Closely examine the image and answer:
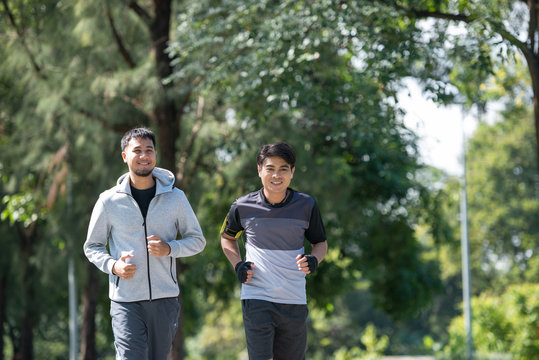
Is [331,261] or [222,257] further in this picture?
[331,261]

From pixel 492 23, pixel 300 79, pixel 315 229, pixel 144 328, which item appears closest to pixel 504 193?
pixel 300 79

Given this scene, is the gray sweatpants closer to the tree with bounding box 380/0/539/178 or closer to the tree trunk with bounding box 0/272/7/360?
the tree with bounding box 380/0/539/178

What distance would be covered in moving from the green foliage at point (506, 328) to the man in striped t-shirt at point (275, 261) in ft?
37.7

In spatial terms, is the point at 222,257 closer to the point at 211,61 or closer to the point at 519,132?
the point at 211,61

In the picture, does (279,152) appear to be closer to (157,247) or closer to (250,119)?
(157,247)

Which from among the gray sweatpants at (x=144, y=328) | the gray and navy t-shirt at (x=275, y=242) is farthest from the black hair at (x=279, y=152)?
the gray sweatpants at (x=144, y=328)

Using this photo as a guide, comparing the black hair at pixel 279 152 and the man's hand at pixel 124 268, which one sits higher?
the black hair at pixel 279 152

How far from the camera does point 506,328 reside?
1770 centimetres

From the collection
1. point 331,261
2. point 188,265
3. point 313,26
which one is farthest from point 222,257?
point 313,26

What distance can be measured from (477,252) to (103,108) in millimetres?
32542

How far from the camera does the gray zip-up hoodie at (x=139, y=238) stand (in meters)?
4.51

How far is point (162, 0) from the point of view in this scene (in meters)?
11.8

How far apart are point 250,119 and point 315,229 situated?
5790mm

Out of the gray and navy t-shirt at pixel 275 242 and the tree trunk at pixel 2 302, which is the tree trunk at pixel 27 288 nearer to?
the tree trunk at pixel 2 302
